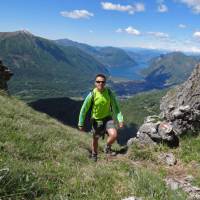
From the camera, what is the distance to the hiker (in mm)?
14273

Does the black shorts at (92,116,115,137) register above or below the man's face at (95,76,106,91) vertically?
below

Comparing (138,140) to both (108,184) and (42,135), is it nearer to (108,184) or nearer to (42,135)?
(42,135)

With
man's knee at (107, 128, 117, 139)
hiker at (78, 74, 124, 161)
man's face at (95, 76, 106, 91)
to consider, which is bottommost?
man's knee at (107, 128, 117, 139)

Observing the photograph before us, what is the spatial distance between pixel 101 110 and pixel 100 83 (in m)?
1.14

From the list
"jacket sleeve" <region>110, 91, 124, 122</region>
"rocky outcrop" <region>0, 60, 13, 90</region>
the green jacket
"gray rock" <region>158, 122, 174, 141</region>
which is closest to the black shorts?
the green jacket

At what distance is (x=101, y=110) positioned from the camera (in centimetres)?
1452

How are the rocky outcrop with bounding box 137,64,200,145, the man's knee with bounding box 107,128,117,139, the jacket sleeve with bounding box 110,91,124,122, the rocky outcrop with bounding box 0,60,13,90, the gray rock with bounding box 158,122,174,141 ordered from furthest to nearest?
the rocky outcrop with bounding box 0,60,13,90 → the rocky outcrop with bounding box 137,64,200,145 → the gray rock with bounding box 158,122,174,141 → the jacket sleeve with bounding box 110,91,124,122 → the man's knee with bounding box 107,128,117,139

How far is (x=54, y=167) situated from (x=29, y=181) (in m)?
2.27

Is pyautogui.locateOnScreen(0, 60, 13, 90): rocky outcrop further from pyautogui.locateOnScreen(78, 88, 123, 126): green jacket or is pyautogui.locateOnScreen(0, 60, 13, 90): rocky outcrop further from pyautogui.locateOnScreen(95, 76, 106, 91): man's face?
pyautogui.locateOnScreen(95, 76, 106, 91): man's face

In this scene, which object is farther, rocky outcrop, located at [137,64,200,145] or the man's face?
rocky outcrop, located at [137,64,200,145]

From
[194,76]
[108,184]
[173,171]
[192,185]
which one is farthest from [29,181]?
[194,76]

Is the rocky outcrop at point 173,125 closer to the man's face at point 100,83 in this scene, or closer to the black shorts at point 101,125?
the black shorts at point 101,125

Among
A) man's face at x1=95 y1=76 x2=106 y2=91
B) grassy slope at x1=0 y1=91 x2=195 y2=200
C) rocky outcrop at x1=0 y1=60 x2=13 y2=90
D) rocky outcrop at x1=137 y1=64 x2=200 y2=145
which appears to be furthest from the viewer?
rocky outcrop at x1=0 y1=60 x2=13 y2=90

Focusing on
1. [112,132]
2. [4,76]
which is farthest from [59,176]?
[4,76]
